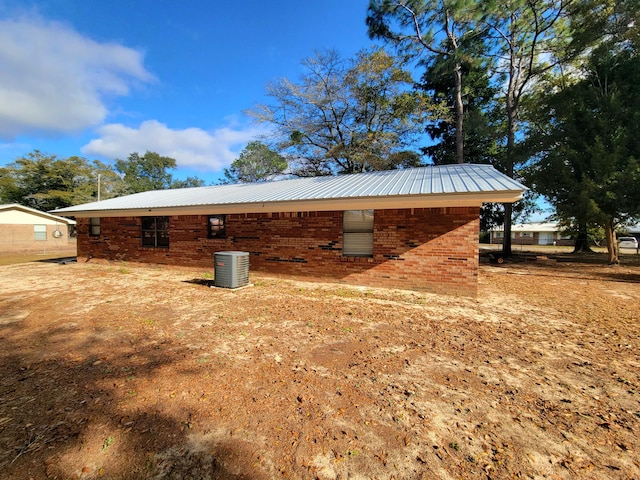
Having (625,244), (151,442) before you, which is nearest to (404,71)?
(151,442)

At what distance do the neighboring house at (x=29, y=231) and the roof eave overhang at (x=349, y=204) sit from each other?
19.8m

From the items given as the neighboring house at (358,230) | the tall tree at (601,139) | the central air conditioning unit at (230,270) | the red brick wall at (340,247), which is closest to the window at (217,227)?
→ the neighboring house at (358,230)

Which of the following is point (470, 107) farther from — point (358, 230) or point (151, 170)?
point (151, 170)

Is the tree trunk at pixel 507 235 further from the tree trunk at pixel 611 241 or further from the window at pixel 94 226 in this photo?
the window at pixel 94 226

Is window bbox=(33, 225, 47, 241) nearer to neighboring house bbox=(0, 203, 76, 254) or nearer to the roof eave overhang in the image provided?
neighboring house bbox=(0, 203, 76, 254)

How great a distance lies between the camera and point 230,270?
7.56m

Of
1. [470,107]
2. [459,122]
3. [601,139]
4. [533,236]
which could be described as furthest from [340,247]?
[533,236]

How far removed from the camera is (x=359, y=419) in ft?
8.10

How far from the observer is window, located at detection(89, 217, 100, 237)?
12.9 metres

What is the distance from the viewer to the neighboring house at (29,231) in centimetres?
2177

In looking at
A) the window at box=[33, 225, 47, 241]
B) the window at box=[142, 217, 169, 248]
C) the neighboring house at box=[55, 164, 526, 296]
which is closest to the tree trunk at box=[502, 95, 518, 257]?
the neighboring house at box=[55, 164, 526, 296]

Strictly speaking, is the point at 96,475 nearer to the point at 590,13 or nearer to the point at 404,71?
the point at 404,71

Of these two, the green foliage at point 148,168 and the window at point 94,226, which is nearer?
the window at point 94,226

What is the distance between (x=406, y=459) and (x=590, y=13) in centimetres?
2281
